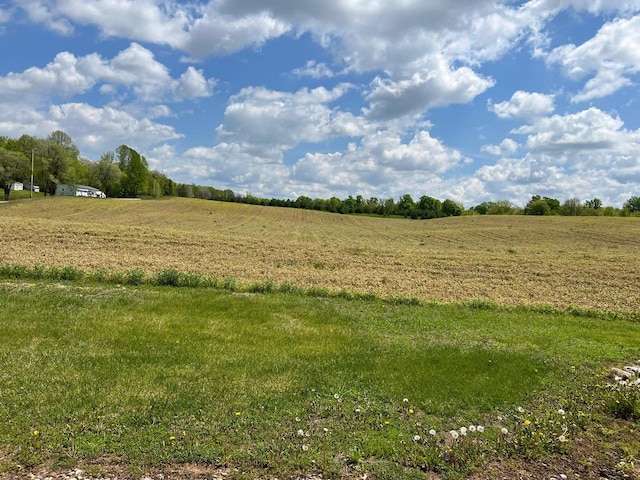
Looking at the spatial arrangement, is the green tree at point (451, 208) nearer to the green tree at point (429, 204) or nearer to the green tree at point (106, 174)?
the green tree at point (429, 204)

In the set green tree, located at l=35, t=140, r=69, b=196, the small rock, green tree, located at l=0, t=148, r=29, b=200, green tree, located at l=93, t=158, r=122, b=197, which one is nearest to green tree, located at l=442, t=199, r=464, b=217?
green tree, located at l=93, t=158, r=122, b=197

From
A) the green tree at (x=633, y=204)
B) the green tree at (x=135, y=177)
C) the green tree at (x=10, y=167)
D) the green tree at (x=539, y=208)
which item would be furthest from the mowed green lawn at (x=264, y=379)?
the green tree at (x=633, y=204)

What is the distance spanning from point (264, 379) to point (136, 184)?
105 meters

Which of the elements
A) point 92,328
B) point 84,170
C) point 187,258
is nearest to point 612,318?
point 92,328

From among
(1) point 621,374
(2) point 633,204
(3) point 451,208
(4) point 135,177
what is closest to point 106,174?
(4) point 135,177

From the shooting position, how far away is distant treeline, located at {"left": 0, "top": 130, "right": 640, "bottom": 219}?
273 ft

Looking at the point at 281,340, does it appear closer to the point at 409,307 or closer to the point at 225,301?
the point at 225,301

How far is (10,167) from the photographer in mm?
76500

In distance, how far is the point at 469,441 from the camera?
5172 millimetres

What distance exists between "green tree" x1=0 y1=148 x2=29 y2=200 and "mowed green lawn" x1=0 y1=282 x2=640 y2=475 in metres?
81.3

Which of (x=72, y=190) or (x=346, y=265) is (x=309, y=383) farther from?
(x=72, y=190)

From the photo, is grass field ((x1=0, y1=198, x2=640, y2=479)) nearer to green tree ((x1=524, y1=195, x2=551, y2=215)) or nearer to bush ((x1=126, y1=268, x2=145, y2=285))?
bush ((x1=126, y1=268, x2=145, y2=285))

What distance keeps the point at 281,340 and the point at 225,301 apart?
3.95m

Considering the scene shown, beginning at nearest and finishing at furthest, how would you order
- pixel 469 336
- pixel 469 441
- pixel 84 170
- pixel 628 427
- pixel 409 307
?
pixel 469 441 < pixel 628 427 < pixel 469 336 < pixel 409 307 < pixel 84 170
